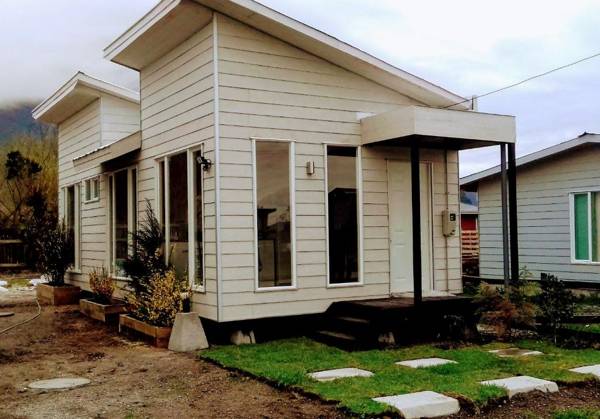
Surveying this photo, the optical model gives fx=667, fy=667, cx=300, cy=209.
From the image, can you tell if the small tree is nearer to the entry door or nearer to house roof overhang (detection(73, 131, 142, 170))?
the entry door

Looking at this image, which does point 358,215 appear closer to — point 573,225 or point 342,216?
point 342,216

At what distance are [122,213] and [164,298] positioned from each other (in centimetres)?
368

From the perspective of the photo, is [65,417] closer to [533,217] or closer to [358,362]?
[358,362]

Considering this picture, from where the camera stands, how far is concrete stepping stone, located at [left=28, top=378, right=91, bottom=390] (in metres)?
6.46

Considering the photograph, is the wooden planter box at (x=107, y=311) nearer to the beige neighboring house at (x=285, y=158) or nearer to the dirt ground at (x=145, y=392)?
the dirt ground at (x=145, y=392)

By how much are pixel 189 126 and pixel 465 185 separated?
35.0ft

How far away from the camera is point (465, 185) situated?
17.9 m

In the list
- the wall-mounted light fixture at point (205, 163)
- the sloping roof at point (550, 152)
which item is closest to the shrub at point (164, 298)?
the wall-mounted light fixture at point (205, 163)

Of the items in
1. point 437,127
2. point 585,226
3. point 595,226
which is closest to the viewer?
point 437,127

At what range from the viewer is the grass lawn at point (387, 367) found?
5.73m

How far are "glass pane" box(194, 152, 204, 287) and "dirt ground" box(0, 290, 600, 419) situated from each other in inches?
45.1

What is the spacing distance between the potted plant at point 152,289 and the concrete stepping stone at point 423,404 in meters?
3.85

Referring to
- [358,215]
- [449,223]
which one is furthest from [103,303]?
[449,223]

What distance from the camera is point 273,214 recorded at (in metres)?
8.75
